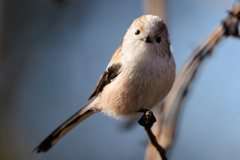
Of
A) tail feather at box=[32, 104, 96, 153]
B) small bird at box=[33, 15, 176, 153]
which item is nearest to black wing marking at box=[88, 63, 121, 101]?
small bird at box=[33, 15, 176, 153]

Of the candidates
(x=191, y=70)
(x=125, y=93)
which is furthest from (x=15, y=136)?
(x=191, y=70)

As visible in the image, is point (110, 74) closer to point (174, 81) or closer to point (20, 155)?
point (174, 81)

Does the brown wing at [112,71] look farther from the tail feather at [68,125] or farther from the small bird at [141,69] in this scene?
the tail feather at [68,125]

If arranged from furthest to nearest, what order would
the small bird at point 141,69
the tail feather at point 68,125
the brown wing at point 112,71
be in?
1. the tail feather at point 68,125
2. the brown wing at point 112,71
3. the small bird at point 141,69

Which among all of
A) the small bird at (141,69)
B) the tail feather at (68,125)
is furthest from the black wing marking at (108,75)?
the tail feather at (68,125)

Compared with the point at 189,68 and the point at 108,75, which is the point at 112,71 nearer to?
the point at 108,75

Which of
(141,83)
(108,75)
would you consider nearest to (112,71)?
(108,75)

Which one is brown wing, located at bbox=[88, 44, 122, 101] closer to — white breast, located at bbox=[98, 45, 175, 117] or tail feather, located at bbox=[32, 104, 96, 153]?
white breast, located at bbox=[98, 45, 175, 117]

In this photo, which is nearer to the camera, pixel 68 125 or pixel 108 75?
pixel 108 75
